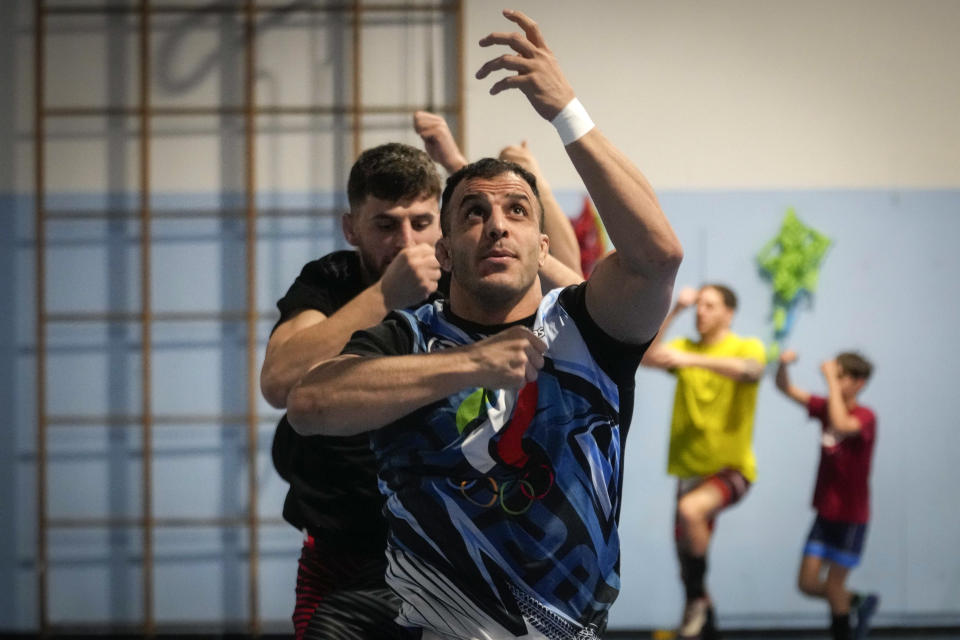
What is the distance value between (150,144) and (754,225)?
9.96 feet

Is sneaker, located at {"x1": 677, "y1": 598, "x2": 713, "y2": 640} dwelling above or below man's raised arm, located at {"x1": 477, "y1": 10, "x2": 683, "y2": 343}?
below

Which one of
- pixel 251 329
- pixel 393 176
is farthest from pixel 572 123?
pixel 251 329

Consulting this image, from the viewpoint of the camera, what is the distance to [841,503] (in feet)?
15.6

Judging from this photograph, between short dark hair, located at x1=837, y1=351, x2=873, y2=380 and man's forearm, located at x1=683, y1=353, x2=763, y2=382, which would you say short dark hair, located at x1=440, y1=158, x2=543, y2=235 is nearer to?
man's forearm, located at x1=683, y1=353, x2=763, y2=382

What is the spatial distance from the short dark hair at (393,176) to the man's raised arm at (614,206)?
0.55 meters

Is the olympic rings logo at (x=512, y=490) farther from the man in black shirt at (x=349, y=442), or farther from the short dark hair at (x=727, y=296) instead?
the short dark hair at (x=727, y=296)

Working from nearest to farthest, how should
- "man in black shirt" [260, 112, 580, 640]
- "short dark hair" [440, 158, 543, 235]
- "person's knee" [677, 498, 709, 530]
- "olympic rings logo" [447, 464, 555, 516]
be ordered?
"olympic rings logo" [447, 464, 555, 516] → "short dark hair" [440, 158, 543, 235] → "man in black shirt" [260, 112, 580, 640] → "person's knee" [677, 498, 709, 530]

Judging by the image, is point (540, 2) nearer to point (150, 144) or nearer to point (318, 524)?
point (150, 144)

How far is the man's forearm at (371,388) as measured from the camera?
69.6 inches

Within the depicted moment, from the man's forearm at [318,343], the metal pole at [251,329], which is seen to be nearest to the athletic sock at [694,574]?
the metal pole at [251,329]

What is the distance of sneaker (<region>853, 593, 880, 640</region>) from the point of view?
468cm

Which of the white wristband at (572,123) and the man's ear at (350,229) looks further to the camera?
the man's ear at (350,229)

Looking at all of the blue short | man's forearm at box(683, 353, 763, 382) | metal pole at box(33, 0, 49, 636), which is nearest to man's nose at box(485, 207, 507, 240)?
man's forearm at box(683, 353, 763, 382)

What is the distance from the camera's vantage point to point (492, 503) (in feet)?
6.28
